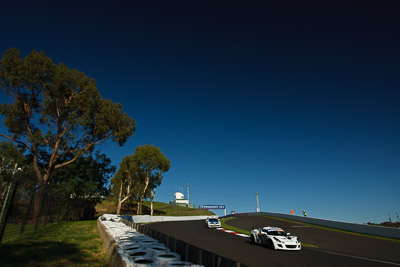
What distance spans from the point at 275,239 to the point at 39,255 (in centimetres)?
1068

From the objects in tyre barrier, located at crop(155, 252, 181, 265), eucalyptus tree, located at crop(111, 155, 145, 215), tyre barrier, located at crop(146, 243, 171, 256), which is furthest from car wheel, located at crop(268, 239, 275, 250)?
eucalyptus tree, located at crop(111, 155, 145, 215)

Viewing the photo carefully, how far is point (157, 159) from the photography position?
48.6 m

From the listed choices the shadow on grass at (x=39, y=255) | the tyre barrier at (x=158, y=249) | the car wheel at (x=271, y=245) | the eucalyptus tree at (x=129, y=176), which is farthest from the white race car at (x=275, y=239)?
the eucalyptus tree at (x=129, y=176)

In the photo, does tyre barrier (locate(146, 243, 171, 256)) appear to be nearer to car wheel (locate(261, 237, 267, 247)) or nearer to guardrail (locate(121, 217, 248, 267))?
guardrail (locate(121, 217, 248, 267))

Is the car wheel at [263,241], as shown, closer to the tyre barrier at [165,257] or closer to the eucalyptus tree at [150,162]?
the tyre barrier at [165,257]

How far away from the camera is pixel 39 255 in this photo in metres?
7.30

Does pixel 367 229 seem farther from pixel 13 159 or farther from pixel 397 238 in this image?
pixel 13 159

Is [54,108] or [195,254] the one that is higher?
[54,108]

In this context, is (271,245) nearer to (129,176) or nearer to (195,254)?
(195,254)

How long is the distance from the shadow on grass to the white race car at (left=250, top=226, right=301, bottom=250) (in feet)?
30.2

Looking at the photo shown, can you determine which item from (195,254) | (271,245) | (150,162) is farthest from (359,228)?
(150,162)

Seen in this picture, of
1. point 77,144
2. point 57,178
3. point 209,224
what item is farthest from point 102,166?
point 209,224

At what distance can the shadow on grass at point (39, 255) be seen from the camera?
649 cm

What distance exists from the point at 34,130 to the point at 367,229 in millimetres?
34659
